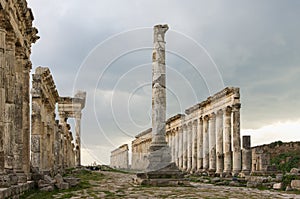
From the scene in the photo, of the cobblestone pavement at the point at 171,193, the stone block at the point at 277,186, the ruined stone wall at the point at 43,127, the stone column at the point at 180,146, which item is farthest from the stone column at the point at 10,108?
the stone column at the point at 180,146

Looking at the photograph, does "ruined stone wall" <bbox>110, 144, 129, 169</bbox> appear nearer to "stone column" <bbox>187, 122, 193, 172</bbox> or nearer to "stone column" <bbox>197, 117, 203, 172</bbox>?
"stone column" <bbox>187, 122, 193, 172</bbox>

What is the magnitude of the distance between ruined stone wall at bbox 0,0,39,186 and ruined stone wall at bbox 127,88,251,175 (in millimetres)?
20216

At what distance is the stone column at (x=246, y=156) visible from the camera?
36750 millimetres

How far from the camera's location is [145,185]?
23.8 metres

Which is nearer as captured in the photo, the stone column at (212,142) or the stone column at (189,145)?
the stone column at (212,142)

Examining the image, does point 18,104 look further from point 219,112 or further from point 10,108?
point 219,112

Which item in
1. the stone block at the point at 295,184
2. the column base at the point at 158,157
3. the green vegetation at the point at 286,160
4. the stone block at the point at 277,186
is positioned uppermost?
the column base at the point at 158,157

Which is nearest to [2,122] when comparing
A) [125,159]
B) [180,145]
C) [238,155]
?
[238,155]

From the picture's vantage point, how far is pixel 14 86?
17562mm

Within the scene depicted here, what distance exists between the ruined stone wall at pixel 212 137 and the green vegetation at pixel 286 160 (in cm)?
895

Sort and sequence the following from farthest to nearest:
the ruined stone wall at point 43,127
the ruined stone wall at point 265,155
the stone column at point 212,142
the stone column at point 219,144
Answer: the stone column at point 212,142
the stone column at point 219,144
the ruined stone wall at point 265,155
the ruined stone wall at point 43,127

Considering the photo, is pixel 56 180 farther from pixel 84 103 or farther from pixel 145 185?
pixel 84 103

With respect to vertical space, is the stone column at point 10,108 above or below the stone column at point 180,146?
above

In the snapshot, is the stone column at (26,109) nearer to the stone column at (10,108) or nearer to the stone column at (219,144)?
the stone column at (10,108)
